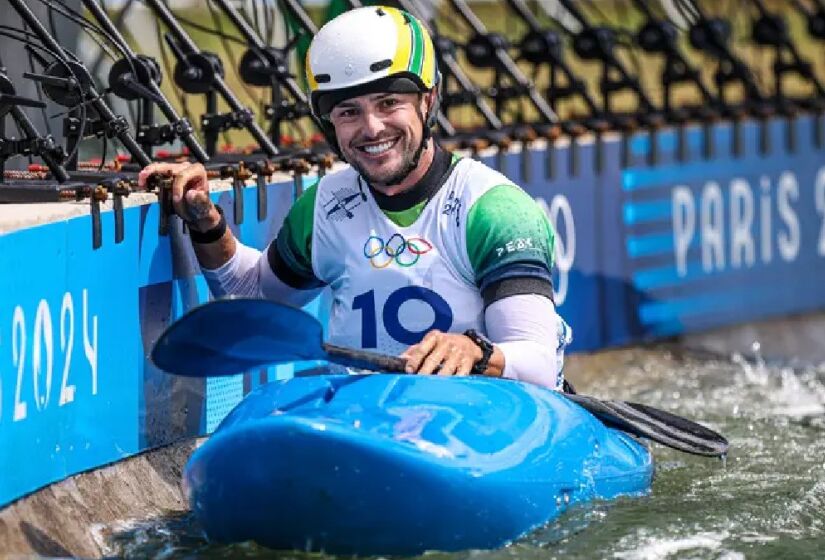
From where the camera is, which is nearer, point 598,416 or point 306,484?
point 306,484

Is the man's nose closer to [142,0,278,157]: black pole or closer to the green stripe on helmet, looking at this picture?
the green stripe on helmet

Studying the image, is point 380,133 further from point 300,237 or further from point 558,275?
point 558,275

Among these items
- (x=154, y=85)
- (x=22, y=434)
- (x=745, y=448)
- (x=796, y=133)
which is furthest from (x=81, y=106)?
(x=796, y=133)

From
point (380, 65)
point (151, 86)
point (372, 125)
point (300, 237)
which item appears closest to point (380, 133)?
point (372, 125)

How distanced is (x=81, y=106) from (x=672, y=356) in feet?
15.0

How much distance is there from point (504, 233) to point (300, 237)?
83 centimetres

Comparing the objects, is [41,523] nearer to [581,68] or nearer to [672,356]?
[672,356]

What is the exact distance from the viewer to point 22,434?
6.37 meters

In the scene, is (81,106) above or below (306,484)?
above

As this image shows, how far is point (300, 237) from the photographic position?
23.6 ft

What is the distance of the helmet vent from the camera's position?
22.0 feet

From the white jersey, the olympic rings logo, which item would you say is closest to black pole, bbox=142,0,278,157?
the white jersey

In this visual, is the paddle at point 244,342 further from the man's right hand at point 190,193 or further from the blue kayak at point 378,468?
the man's right hand at point 190,193

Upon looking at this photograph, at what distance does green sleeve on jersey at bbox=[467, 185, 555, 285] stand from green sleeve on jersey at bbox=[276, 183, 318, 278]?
65 cm
